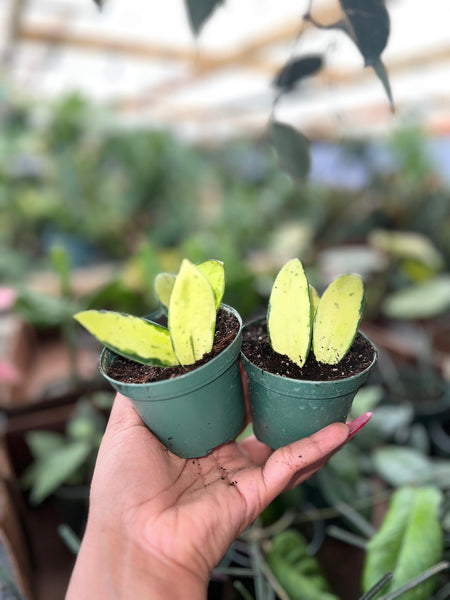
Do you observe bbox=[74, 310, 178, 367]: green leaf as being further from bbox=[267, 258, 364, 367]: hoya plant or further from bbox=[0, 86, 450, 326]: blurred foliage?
bbox=[0, 86, 450, 326]: blurred foliage

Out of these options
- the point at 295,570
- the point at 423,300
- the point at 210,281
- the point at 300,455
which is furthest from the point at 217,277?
the point at 423,300

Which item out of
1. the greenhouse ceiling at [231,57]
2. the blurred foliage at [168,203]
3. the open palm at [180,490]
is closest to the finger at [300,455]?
the open palm at [180,490]

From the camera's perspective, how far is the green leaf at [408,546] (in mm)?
601

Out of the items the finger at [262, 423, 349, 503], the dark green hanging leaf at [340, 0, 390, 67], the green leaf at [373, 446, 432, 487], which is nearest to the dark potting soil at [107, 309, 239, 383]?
the finger at [262, 423, 349, 503]

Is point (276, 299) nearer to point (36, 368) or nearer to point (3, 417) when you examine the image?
point (3, 417)

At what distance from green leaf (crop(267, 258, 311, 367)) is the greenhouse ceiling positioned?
29.6 inches

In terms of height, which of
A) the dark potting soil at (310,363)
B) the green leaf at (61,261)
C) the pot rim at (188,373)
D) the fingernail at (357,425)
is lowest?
the green leaf at (61,261)

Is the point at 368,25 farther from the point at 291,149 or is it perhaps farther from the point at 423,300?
the point at 423,300

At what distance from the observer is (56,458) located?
0.93 metres

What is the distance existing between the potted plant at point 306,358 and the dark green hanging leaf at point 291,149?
206 mm

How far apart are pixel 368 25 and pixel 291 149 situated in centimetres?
18

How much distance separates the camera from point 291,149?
0.62 meters

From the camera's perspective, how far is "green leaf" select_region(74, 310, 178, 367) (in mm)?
418

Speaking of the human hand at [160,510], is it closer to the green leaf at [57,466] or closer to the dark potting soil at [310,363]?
the dark potting soil at [310,363]
